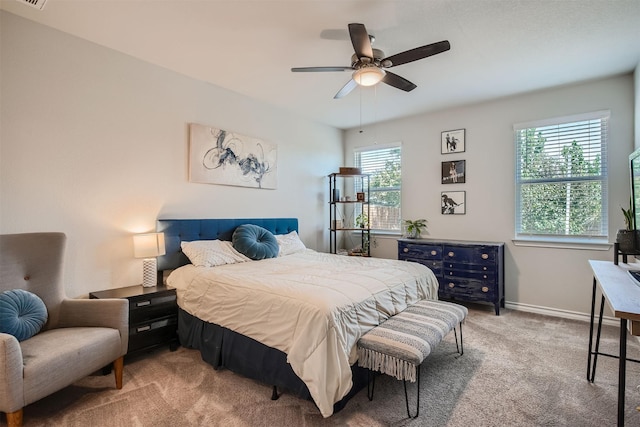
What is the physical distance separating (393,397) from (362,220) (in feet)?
11.1

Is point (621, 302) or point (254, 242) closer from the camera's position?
point (621, 302)

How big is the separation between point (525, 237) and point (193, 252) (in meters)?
3.98

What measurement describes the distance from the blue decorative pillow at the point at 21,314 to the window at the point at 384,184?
4.34 m

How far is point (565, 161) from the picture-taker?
3754mm

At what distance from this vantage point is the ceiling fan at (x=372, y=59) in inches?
87.2

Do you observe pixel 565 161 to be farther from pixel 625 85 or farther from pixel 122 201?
pixel 122 201

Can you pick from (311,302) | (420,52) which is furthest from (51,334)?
(420,52)

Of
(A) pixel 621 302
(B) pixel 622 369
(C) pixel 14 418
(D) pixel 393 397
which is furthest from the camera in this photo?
(D) pixel 393 397

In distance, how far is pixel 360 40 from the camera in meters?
2.22

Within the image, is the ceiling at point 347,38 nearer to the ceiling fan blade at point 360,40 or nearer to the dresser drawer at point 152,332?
the ceiling fan blade at point 360,40

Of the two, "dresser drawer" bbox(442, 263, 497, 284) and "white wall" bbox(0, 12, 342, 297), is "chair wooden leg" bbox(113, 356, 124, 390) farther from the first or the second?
"dresser drawer" bbox(442, 263, 497, 284)

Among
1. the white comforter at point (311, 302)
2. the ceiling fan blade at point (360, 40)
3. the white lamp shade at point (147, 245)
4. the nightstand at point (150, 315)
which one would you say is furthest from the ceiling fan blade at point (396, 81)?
the nightstand at point (150, 315)

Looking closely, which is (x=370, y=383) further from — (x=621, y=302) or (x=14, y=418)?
(x=14, y=418)

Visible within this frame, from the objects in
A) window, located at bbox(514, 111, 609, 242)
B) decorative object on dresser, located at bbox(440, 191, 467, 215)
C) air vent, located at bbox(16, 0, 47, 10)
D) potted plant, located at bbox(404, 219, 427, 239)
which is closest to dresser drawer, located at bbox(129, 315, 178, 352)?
air vent, located at bbox(16, 0, 47, 10)
